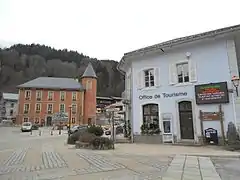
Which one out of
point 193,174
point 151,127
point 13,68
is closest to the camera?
point 193,174

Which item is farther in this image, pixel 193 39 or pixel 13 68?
pixel 13 68

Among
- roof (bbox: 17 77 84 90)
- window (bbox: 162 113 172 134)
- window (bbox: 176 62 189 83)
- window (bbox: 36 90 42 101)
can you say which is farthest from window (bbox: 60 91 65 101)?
window (bbox: 176 62 189 83)

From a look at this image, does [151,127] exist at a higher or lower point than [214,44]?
lower

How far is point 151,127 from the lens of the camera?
1644cm

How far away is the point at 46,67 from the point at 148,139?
295 ft

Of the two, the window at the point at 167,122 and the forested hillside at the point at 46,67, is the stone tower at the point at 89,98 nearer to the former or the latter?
the forested hillside at the point at 46,67

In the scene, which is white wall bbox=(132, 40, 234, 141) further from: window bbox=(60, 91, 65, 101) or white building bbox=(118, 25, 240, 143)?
window bbox=(60, 91, 65, 101)

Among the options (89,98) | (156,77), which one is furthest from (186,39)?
(89,98)

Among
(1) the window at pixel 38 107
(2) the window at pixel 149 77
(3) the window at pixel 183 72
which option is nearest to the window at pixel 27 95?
(1) the window at pixel 38 107

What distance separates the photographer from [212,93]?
1434 centimetres

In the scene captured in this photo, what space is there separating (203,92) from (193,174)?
29.7ft

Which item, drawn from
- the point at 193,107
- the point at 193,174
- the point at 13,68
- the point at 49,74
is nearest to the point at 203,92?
the point at 193,107

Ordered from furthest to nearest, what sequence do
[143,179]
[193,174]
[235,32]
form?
[235,32] < [193,174] < [143,179]

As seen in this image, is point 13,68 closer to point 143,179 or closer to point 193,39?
point 193,39
